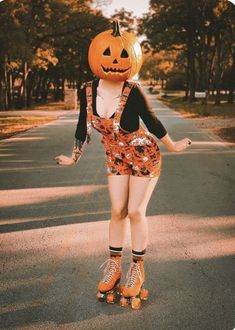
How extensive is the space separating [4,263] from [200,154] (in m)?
7.23

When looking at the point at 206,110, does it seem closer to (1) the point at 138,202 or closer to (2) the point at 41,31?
(2) the point at 41,31

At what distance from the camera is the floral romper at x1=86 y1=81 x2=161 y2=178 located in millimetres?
3197

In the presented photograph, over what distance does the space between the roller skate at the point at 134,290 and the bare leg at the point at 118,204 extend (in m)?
0.24

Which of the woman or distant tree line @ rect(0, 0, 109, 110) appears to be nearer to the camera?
the woman

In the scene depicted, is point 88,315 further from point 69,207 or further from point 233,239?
point 69,207

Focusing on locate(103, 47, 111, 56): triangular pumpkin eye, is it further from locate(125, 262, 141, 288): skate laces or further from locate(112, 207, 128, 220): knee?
locate(125, 262, 141, 288): skate laces

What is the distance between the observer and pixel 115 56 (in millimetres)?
3178

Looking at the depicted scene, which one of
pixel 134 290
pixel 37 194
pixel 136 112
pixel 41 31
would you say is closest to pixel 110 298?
pixel 134 290

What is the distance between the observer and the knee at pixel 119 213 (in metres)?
3.44

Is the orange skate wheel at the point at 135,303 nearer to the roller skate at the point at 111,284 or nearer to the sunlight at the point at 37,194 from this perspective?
the roller skate at the point at 111,284

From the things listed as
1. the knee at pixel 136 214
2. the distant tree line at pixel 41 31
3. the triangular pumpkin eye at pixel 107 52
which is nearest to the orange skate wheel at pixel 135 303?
the knee at pixel 136 214

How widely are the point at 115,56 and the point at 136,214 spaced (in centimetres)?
118

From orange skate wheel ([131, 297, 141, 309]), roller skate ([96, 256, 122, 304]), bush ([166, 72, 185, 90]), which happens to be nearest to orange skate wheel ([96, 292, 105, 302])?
roller skate ([96, 256, 122, 304])

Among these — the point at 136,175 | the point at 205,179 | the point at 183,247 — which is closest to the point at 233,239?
the point at 183,247
